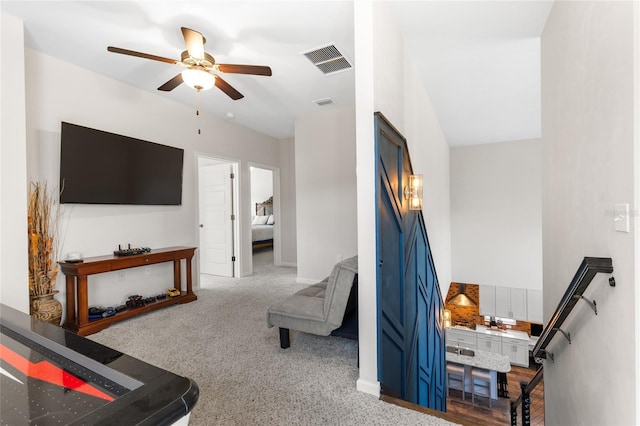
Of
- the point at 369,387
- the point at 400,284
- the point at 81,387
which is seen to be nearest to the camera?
the point at 81,387

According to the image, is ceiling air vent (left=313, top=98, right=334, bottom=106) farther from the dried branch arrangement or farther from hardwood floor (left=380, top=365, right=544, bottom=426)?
hardwood floor (left=380, top=365, right=544, bottom=426)

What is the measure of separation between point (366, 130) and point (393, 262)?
3.84 feet

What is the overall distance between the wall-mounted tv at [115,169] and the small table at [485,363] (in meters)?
6.88

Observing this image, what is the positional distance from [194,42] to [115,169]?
203cm

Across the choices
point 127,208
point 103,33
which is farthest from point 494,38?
point 127,208

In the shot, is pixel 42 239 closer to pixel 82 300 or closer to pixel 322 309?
pixel 82 300

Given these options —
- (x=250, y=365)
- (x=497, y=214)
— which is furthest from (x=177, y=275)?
(x=497, y=214)

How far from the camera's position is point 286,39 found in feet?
9.21

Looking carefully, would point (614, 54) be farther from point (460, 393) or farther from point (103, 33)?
point (460, 393)

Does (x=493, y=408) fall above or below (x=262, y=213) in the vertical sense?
below

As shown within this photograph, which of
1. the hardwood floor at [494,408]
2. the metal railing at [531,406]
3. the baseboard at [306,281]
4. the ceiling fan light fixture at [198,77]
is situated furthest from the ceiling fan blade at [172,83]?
the hardwood floor at [494,408]

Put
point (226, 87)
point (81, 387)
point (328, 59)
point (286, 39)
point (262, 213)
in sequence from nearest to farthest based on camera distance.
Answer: point (81, 387) → point (286, 39) → point (226, 87) → point (328, 59) → point (262, 213)

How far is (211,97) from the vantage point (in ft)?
13.6

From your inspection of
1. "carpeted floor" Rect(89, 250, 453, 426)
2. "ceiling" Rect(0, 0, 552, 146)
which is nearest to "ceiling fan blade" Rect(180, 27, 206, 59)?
"ceiling" Rect(0, 0, 552, 146)
